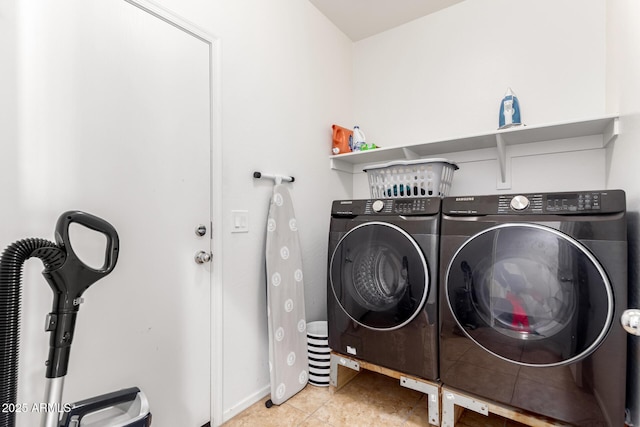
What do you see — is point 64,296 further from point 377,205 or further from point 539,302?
point 539,302

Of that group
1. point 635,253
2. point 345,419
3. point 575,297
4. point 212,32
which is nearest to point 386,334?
point 345,419

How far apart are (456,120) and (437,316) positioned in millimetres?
1409

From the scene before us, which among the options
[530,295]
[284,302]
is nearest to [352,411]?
[284,302]

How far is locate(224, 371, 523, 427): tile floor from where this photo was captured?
1.55 metres

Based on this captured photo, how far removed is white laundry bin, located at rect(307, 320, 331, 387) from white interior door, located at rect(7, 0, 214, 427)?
0.64 m

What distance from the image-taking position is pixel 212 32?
60.7 inches

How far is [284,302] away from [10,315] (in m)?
1.21

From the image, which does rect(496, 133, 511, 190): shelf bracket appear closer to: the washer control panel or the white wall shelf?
the white wall shelf

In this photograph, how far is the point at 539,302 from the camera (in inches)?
48.5

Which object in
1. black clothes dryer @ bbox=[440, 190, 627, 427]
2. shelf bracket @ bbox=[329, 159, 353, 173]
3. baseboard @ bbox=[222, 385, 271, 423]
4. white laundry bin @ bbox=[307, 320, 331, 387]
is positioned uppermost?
shelf bracket @ bbox=[329, 159, 353, 173]

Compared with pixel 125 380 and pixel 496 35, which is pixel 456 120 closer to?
pixel 496 35

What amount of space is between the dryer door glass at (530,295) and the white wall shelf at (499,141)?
719 millimetres

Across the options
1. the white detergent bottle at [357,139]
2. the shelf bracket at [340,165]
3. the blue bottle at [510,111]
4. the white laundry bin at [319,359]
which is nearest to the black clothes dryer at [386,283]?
the white laundry bin at [319,359]

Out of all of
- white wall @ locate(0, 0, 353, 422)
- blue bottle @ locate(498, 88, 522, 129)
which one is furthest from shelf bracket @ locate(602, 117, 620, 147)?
white wall @ locate(0, 0, 353, 422)
